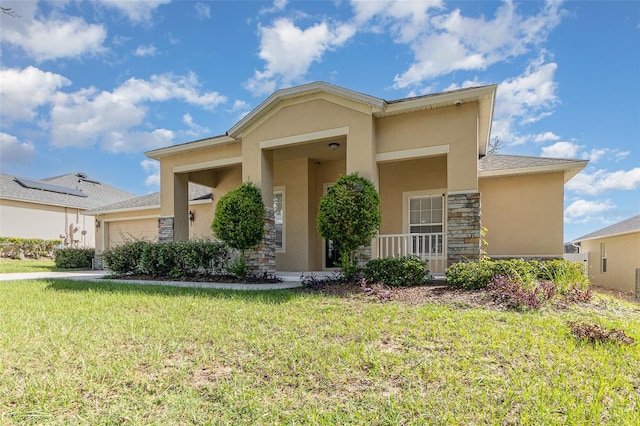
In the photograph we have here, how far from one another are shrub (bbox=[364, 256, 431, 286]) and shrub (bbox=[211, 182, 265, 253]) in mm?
3277

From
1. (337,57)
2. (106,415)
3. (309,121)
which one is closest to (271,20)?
(337,57)

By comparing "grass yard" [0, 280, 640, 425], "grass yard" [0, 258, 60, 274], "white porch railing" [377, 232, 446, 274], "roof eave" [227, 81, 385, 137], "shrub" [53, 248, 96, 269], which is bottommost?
"grass yard" [0, 258, 60, 274]

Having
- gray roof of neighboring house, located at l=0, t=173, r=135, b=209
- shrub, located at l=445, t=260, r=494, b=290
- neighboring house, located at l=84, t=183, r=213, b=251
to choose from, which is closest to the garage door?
neighboring house, located at l=84, t=183, r=213, b=251

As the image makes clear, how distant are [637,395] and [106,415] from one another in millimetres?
4091

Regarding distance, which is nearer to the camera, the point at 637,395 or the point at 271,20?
the point at 637,395

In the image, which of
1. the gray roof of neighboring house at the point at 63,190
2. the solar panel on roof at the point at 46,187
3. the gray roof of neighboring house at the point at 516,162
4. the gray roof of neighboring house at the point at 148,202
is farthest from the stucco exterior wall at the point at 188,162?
the solar panel on roof at the point at 46,187

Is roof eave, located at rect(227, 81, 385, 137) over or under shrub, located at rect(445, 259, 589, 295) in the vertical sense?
over

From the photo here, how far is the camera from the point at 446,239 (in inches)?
332

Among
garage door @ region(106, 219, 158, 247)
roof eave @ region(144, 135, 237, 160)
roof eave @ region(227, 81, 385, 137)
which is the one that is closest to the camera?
roof eave @ region(227, 81, 385, 137)

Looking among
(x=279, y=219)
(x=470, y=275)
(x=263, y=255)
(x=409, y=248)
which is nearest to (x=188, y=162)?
(x=279, y=219)

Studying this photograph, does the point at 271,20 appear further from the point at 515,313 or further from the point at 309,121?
the point at 515,313

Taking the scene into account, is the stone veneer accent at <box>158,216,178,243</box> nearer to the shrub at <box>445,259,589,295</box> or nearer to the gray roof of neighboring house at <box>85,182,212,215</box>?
the gray roof of neighboring house at <box>85,182,212,215</box>

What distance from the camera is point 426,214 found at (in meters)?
10.8

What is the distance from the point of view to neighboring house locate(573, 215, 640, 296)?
14347mm
